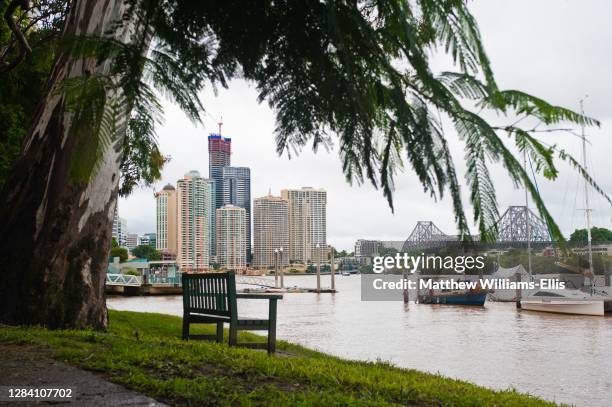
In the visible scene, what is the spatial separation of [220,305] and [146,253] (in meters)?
115

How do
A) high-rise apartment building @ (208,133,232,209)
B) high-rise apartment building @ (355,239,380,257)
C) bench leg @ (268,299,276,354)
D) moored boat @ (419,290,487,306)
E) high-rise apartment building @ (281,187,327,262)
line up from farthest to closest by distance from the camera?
high-rise apartment building @ (355,239,380,257), moored boat @ (419,290,487,306), bench leg @ (268,299,276,354), high-rise apartment building @ (281,187,327,262), high-rise apartment building @ (208,133,232,209)

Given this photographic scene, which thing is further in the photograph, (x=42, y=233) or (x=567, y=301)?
(x=567, y=301)

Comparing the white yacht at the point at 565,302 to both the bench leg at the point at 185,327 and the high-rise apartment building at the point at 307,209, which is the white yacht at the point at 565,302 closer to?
the high-rise apartment building at the point at 307,209

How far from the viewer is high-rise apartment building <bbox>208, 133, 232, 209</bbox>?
227 centimetres

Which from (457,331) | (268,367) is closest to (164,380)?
(268,367)

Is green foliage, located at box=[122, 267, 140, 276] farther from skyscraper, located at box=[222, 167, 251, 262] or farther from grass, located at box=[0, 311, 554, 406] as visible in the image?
skyscraper, located at box=[222, 167, 251, 262]

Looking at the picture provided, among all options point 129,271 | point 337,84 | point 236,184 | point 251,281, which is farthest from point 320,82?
point 129,271

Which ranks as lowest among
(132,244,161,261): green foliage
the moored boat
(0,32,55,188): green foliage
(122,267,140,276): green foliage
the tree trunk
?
the moored boat

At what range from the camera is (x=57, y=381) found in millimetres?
3771

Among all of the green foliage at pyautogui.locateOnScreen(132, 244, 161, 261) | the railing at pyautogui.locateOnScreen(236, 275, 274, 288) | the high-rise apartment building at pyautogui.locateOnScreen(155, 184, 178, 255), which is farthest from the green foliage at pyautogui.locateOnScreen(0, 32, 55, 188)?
the green foliage at pyautogui.locateOnScreen(132, 244, 161, 261)

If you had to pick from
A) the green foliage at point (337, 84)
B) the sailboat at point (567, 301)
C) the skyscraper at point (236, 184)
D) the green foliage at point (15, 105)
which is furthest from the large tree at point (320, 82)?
the sailboat at point (567, 301)

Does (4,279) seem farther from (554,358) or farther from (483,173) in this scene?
(554,358)

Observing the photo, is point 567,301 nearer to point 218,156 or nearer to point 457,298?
point 457,298

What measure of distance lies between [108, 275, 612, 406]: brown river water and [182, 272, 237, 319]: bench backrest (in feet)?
13.2
